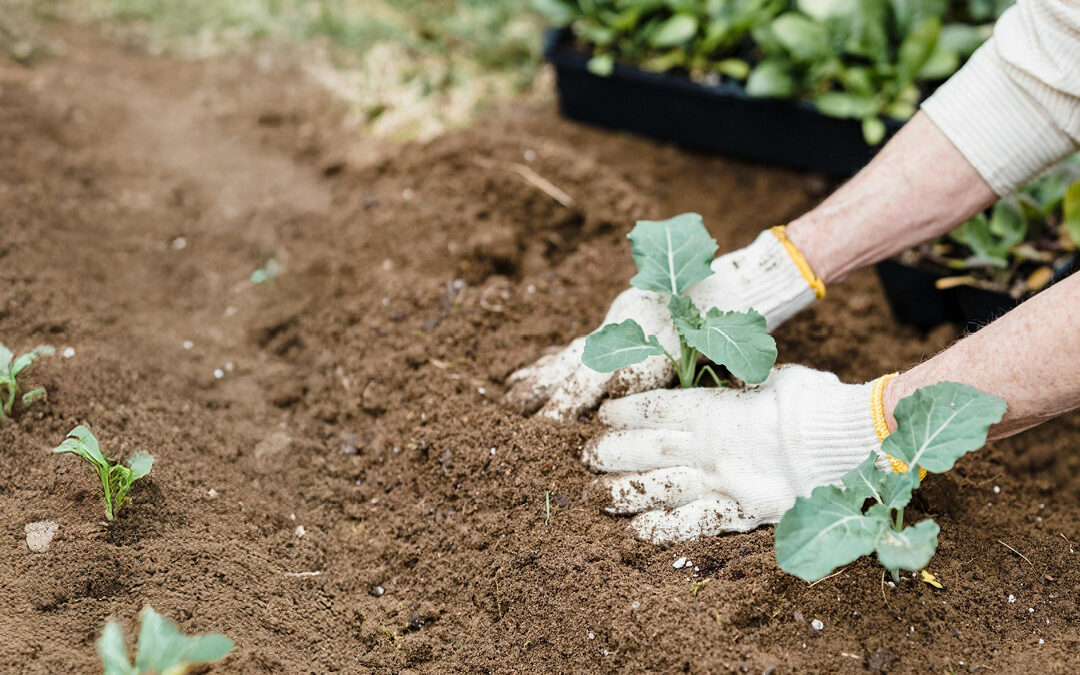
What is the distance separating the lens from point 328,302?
2.48m

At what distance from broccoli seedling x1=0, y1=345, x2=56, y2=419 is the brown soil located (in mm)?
44

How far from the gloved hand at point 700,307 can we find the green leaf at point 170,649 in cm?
94

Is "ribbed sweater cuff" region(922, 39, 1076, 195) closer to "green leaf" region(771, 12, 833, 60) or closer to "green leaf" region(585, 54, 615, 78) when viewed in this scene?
"green leaf" region(771, 12, 833, 60)

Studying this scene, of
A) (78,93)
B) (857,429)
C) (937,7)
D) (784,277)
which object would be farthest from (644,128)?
(78,93)

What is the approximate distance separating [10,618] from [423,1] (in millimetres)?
3318

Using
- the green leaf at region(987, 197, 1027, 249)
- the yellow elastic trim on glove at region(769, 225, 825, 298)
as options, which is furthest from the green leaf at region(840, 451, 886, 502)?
the green leaf at region(987, 197, 1027, 249)

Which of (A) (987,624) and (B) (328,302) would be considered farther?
(B) (328,302)

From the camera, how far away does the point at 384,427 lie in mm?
2123

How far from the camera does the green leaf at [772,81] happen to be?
277 cm

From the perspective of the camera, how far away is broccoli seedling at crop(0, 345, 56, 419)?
1819 mm

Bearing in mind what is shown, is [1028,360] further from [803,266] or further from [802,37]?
[802,37]

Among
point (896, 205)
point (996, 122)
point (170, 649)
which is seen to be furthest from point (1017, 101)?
point (170, 649)

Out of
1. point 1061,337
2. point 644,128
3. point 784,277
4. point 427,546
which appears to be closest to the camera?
point 1061,337

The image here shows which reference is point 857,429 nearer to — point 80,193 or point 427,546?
point 427,546
